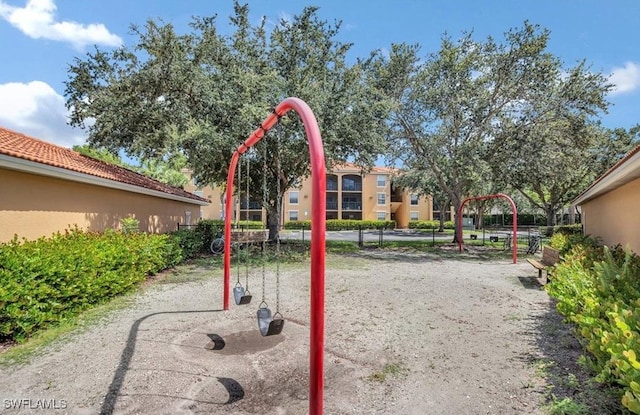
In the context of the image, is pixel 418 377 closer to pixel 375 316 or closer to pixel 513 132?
pixel 375 316

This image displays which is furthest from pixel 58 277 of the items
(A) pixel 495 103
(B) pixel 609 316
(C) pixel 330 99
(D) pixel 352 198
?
(D) pixel 352 198

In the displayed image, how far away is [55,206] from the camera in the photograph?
8.81 meters

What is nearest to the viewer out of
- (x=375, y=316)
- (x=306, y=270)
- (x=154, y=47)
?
(x=375, y=316)

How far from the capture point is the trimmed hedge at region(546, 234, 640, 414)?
93.9 inches

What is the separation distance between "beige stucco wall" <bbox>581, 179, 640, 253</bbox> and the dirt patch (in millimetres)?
2129

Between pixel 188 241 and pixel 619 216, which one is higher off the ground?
pixel 619 216

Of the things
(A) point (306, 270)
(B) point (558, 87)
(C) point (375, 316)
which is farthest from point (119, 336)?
(B) point (558, 87)

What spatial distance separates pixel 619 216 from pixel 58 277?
37.1 feet

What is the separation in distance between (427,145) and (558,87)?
238 inches

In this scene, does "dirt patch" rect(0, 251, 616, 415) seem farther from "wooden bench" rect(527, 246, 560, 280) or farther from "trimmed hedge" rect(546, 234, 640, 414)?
"wooden bench" rect(527, 246, 560, 280)

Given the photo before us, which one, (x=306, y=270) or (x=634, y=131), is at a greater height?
(x=634, y=131)

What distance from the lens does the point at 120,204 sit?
1212cm

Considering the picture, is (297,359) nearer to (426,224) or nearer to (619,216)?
(619,216)

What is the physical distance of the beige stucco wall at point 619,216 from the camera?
722 centimetres
